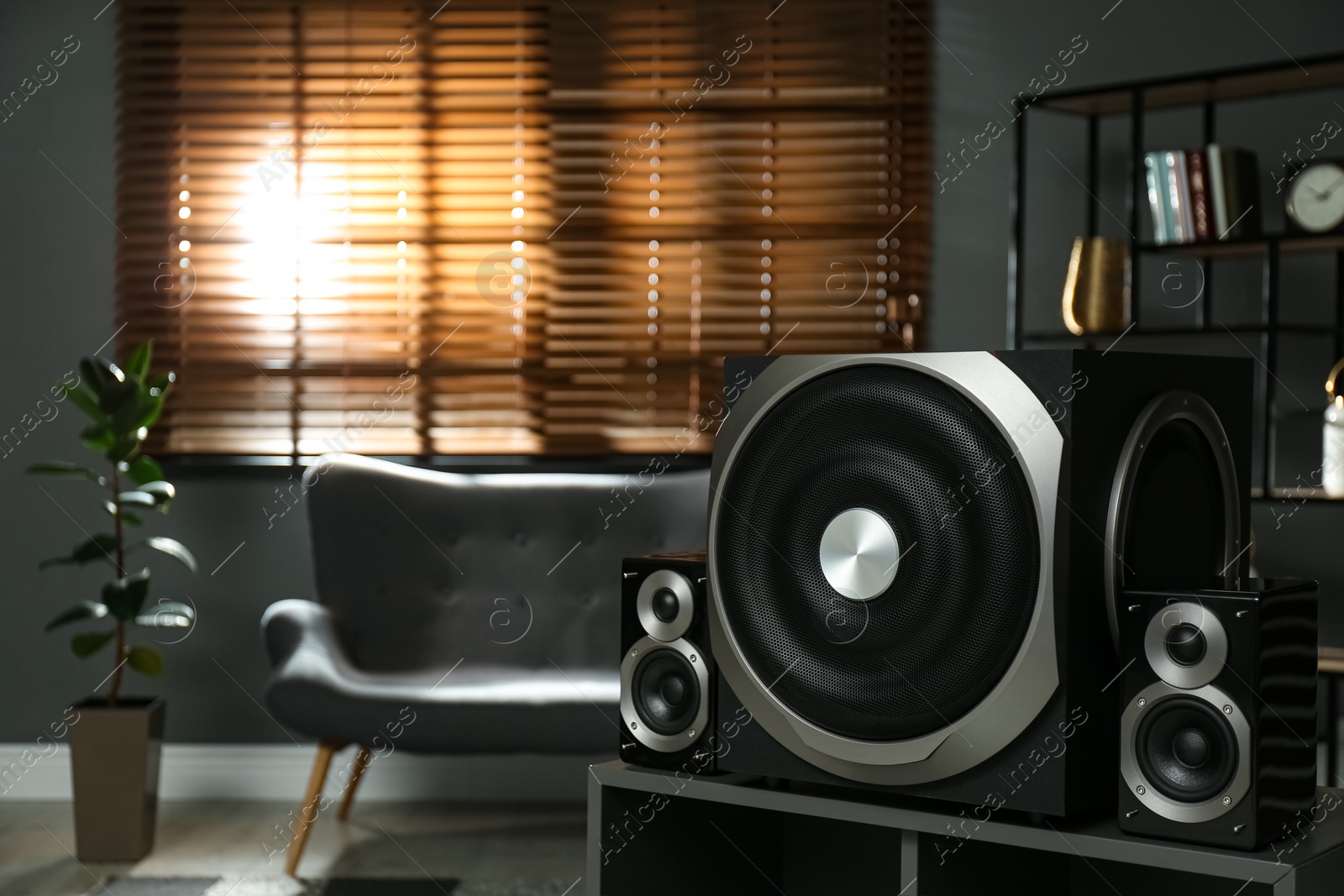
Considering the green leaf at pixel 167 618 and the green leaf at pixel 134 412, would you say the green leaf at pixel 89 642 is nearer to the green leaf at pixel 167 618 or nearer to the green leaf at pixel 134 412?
the green leaf at pixel 167 618

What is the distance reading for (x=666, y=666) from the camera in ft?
4.36

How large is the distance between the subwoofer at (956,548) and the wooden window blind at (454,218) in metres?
2.10

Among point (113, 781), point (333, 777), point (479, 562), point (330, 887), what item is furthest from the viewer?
point (333, 777)

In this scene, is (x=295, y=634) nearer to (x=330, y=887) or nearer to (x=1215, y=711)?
(x=330, y=887)

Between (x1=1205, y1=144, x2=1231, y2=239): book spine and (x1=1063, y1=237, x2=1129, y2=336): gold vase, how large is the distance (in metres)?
0.21

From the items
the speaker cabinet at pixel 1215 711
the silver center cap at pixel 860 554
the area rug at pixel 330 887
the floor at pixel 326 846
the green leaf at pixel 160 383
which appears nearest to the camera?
the speaker cabinet at pixel 1215 711

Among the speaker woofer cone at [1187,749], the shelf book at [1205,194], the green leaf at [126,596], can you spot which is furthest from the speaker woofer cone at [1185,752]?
the green leaf at [126,596]


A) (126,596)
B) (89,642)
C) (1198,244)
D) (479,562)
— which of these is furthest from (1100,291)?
(89,642)

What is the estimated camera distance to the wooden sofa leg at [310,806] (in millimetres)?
2643

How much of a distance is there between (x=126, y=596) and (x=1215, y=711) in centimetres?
243

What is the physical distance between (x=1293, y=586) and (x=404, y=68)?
283 cm

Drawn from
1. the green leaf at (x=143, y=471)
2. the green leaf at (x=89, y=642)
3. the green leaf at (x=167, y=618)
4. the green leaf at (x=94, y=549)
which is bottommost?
the green leaf at (x=89, y=642)

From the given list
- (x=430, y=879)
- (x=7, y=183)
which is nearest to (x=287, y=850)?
(x=430, y=879)

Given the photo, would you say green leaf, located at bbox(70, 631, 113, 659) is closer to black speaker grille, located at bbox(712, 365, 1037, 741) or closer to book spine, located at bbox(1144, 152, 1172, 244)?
black speaker grille, located at bbox(712, 365, 1037, 741)
